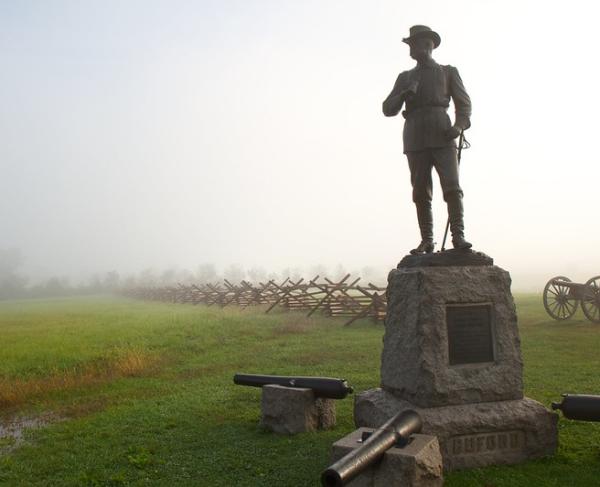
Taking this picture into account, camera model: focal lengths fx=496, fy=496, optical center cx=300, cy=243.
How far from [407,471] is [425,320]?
153 centimetres

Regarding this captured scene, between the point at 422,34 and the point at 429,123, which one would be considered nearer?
the point at 429,123

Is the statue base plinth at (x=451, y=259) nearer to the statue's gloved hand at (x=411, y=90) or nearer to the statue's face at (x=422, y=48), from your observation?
the statue's gloved hand at (x=411, y=90)

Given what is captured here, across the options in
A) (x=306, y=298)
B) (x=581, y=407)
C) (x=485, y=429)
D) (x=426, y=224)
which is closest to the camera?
(x=485, y=429)

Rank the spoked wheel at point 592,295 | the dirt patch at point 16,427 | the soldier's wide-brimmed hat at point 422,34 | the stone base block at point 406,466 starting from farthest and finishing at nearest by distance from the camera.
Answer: the spoked wheel at point 592,295, the dirt patch at point 16,427, the soldier's wide-brimmed hat at point 422,34, the stone base block at point 406,466

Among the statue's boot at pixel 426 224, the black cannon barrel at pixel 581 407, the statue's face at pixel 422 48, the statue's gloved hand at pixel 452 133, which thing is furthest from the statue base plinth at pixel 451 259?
the statue's face at pixel 422 48

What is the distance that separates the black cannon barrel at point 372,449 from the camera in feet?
9.39

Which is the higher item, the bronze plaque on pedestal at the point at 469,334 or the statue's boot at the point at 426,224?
the statue's boot at the point at 426,224

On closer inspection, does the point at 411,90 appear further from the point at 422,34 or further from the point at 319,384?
the point at 319,384

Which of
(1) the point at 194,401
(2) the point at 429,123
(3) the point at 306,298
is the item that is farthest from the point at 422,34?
(3) the point at 306,298

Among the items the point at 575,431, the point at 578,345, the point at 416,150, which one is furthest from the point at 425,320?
the point at 578,345

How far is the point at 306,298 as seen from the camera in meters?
21.8

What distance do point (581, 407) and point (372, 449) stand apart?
8.00 feet

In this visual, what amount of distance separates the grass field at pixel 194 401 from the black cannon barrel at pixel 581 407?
393 mm

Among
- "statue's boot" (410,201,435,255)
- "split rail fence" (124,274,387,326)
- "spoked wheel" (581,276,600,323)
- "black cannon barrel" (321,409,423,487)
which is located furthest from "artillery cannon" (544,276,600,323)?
"black cannon barrel" (321,409,423,487)
